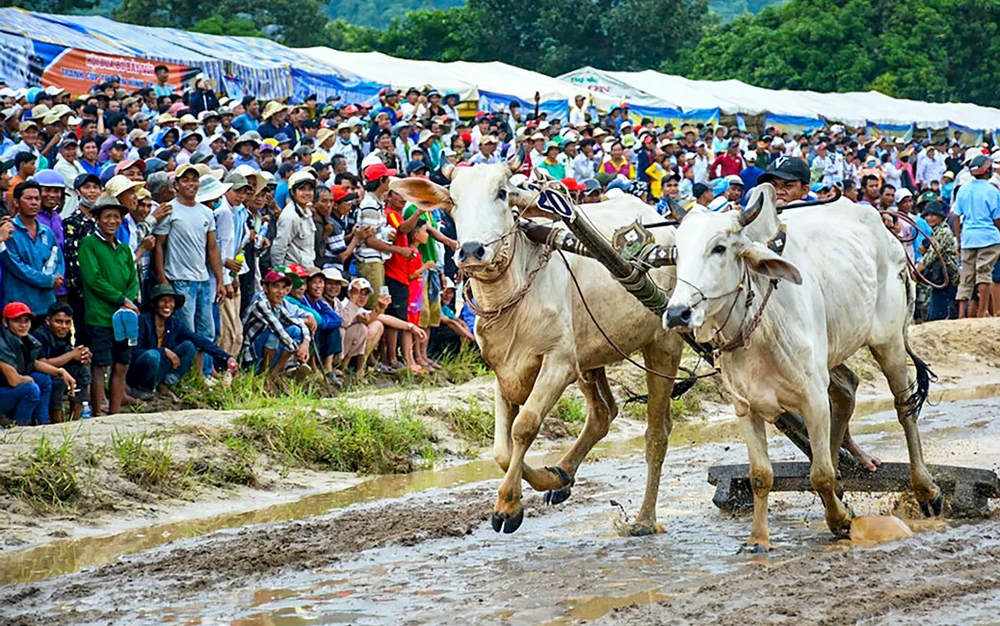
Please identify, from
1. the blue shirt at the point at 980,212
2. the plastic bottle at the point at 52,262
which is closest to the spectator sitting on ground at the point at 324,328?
the plastic bottle at the point at 52,262

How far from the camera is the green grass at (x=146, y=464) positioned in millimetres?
10094

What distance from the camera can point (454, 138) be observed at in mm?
20344

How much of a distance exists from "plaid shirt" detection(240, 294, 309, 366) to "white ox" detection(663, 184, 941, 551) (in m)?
5.11

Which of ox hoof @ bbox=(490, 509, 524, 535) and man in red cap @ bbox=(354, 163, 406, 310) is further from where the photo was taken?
man in red cap @ bbox=(354, 163, 406, 310)

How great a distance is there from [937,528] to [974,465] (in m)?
2.58

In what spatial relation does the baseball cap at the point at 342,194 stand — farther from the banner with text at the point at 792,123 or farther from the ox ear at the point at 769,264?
the banner with text at the point at 792,123

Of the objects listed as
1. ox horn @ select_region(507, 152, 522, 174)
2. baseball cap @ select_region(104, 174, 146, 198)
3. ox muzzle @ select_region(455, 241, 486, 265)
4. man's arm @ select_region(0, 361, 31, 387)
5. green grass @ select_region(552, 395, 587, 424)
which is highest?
ox horn @ select_region(507, 152, 522, 174)

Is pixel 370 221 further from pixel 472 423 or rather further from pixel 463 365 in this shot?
pixel 472 423

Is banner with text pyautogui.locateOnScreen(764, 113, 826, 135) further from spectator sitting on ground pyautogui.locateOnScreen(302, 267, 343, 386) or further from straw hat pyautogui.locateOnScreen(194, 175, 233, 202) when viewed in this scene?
straw hat pyautogui.locateOnScreen(194, 175, 233, 202)

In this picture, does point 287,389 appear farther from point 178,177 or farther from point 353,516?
point 353,516

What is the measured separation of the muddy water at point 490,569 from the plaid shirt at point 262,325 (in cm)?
283

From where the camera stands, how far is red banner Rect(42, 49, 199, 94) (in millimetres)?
21547

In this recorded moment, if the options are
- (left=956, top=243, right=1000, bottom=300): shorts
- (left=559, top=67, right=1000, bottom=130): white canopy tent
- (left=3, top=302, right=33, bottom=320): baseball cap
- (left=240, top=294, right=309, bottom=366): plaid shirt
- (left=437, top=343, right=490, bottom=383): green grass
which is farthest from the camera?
(left=559, top=67, right=1000, bottom=130): white canopy tent

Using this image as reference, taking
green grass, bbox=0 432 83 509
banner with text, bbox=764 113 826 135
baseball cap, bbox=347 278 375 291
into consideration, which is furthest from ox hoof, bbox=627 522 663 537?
banner with text, bbox=764 113 826 135
